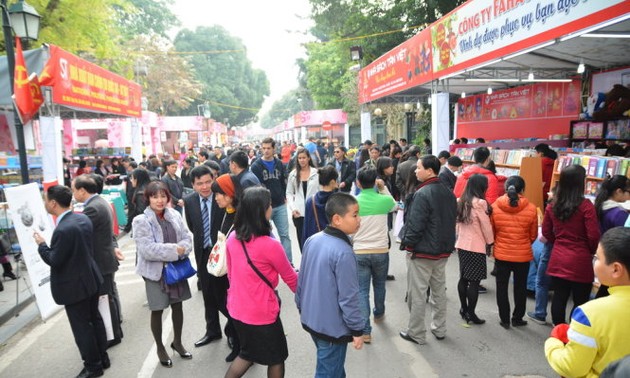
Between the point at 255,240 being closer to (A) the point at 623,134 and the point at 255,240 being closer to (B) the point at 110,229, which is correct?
(B) the point at 110,229

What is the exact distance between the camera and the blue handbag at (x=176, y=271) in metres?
3.87

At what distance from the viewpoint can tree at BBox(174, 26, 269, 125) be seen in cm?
5638

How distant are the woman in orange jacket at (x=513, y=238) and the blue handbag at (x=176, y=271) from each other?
10.6 feet

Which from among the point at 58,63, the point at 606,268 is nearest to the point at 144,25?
the point at 58,63

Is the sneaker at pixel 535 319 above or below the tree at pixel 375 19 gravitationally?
below

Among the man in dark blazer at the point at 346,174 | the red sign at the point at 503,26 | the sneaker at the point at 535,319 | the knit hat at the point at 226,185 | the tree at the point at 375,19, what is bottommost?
the sneaker at the point at 535,319

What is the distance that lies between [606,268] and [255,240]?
196 centimetres

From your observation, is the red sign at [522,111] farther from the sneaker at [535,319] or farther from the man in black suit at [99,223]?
the man in black suit at [99,223]

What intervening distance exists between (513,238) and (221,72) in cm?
5931

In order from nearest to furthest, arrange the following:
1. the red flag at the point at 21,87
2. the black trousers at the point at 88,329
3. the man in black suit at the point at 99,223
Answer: the black trousers at the point at 88,329
the man in black suit at the point at 99,223
the red flag at the point at 21,87

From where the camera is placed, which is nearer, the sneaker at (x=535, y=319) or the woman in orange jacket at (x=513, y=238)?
the woman in orange jacket at (x=513, y=238)

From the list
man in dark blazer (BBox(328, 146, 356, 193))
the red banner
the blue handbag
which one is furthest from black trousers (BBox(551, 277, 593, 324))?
the red banner

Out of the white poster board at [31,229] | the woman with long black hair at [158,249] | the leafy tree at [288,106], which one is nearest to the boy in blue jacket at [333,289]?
the woman with long black hair at [158,249]

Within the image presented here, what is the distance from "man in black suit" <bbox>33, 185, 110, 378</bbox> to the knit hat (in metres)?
1.21
